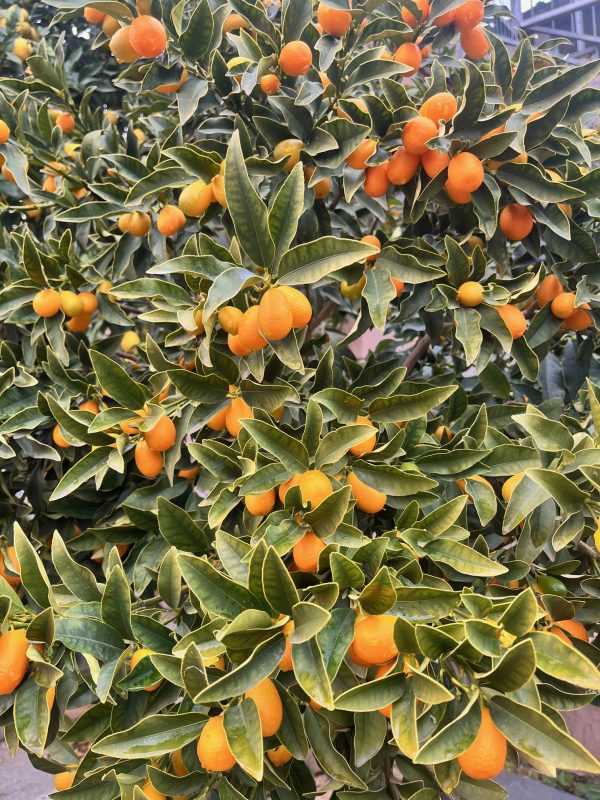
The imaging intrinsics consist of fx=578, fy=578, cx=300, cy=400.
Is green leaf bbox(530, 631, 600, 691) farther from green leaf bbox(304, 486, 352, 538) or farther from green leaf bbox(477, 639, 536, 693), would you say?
green leaf bbox(304, 486, 352, 538)

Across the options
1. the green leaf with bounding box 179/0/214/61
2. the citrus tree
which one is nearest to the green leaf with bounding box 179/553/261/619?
the citrus tree

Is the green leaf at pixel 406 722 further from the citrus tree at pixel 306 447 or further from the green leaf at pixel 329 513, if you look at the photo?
the green leaf at pixel 329 513

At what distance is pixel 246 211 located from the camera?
2.35 ft

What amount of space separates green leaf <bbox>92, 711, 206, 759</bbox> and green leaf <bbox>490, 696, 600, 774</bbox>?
316 mm

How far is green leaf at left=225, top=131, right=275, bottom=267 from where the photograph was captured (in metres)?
0.70

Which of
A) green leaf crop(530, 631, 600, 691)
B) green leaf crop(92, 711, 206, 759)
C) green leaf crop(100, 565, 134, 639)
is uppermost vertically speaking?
green leaf crop(530, 631, 600, 691)

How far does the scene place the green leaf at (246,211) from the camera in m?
0.70

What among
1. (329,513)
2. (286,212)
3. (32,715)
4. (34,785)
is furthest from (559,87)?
(34,785)

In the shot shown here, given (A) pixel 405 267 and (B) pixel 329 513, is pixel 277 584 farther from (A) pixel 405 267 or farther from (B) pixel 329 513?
(A) pixel 405 267

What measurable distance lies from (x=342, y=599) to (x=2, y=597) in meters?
0.39

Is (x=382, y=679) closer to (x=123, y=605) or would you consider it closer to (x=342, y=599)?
(x=342, y=599)

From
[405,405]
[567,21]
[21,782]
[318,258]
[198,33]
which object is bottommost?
[21,782]

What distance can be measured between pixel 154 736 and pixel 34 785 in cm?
190

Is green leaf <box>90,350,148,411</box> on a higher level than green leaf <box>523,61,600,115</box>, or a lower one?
lower
